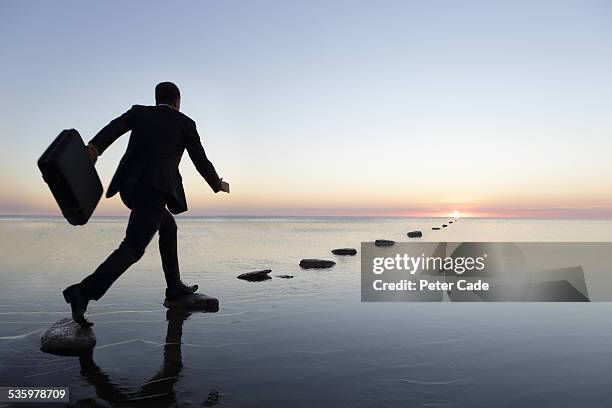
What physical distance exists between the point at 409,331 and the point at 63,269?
875cm

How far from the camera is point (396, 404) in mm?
2680

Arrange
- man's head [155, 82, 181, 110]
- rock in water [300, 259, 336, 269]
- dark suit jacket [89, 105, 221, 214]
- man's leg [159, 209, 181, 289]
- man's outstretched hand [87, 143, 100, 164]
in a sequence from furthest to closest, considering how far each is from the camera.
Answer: rock in water [300, 259, 336, 269]
man's leg [159, 209, 181, 289]
man's head [155, 82, 181, 110]
dark suit jacket [89, 105, 221, 214]
man's outstretched hand [87, 143, 100, 164]

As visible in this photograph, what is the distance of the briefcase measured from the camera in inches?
154

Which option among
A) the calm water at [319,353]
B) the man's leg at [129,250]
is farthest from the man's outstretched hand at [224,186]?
the calm water at [319,353]

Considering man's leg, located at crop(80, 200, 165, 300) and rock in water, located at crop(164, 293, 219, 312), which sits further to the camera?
rock in water, located at crop(164, 293, 219, 312)

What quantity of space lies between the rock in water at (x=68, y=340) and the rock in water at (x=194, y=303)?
1698mm

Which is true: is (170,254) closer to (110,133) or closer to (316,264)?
(110,133)

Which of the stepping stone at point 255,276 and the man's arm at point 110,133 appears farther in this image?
the stepping stone at point 255,276

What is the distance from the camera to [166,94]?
5.25 meters

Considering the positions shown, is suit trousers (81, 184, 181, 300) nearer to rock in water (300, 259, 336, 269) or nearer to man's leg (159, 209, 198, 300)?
man's leg (159, 209, 198, 300)

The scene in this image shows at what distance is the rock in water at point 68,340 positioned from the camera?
12.8 feet

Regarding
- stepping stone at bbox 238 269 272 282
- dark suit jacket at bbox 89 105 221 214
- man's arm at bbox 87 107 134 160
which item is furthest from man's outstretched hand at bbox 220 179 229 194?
stepping stone at bbox 238 269 272 282

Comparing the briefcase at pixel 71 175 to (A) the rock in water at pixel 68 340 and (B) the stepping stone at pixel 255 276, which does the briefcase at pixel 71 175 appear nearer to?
(A) the rock in water at pixel 68 340

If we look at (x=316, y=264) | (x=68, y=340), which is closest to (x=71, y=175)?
(x=68, y=340)
